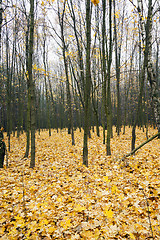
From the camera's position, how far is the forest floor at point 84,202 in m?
2.56

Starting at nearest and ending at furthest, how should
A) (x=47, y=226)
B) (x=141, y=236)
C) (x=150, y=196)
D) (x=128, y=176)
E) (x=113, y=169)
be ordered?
1. (x=141, y=236)
2. (x=47, y=226)
3. (x=150, y=196)
4. (x=128, y=176)
5. (x=113, y=169)

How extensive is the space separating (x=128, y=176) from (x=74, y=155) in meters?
3.25

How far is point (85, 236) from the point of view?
2.48m

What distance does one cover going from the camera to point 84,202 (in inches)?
132

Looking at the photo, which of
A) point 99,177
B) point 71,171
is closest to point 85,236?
point 99,177

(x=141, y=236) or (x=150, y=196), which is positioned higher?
(x=150, y=196)

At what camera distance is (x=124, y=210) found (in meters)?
2.97

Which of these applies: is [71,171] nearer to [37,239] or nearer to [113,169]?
[113,169]

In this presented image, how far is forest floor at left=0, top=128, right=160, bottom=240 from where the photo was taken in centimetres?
256

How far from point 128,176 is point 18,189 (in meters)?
3.32

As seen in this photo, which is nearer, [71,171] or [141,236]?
[141,236]

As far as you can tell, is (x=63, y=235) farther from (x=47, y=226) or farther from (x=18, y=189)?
(x=18, y=189)

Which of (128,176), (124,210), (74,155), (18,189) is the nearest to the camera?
(124,210)

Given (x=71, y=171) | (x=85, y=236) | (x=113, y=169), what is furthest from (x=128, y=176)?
(x=85, y=236)
